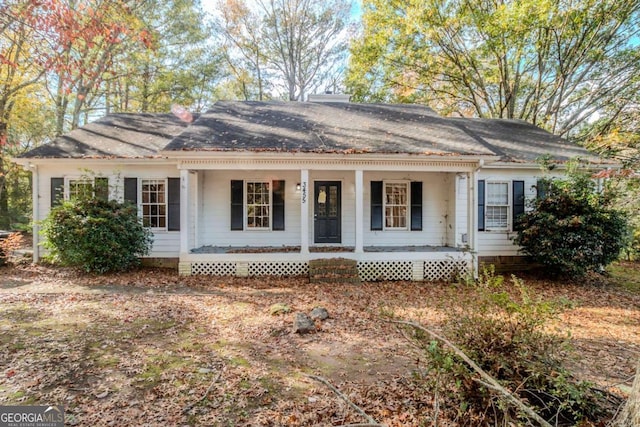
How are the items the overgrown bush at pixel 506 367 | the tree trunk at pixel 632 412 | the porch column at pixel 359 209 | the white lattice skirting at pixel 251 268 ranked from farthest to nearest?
the white lattice skirting at pixel 251 268
the porch column at pixel 359 209
the overgrown bush at pixel 506 367
the tree trunk at pixel 632 412

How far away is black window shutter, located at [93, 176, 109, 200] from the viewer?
359 inches

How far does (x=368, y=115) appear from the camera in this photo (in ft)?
37.0

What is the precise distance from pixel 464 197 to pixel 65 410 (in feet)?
32.2

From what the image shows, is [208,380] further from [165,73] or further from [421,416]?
[165,73]

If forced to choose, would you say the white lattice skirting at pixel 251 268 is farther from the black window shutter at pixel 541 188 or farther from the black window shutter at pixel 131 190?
the black window shutter at pixel 541 188

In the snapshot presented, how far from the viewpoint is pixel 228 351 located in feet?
14.0

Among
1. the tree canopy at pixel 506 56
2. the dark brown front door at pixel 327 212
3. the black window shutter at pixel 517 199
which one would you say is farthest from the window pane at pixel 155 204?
the tree canopy at pixel 506 56

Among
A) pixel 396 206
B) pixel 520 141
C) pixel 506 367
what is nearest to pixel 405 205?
pixel 396 206

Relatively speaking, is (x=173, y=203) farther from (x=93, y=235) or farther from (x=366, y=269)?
(x=366, y=269)

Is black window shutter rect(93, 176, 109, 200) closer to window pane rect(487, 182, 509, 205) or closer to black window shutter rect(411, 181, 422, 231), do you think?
black window shutter rect(411, 181, 422, 231)

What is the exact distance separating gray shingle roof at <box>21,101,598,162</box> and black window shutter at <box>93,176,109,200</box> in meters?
0.72

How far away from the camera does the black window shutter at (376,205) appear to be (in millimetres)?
10000

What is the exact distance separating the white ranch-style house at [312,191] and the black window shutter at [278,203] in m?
0.03

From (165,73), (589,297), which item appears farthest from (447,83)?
(165,73)
